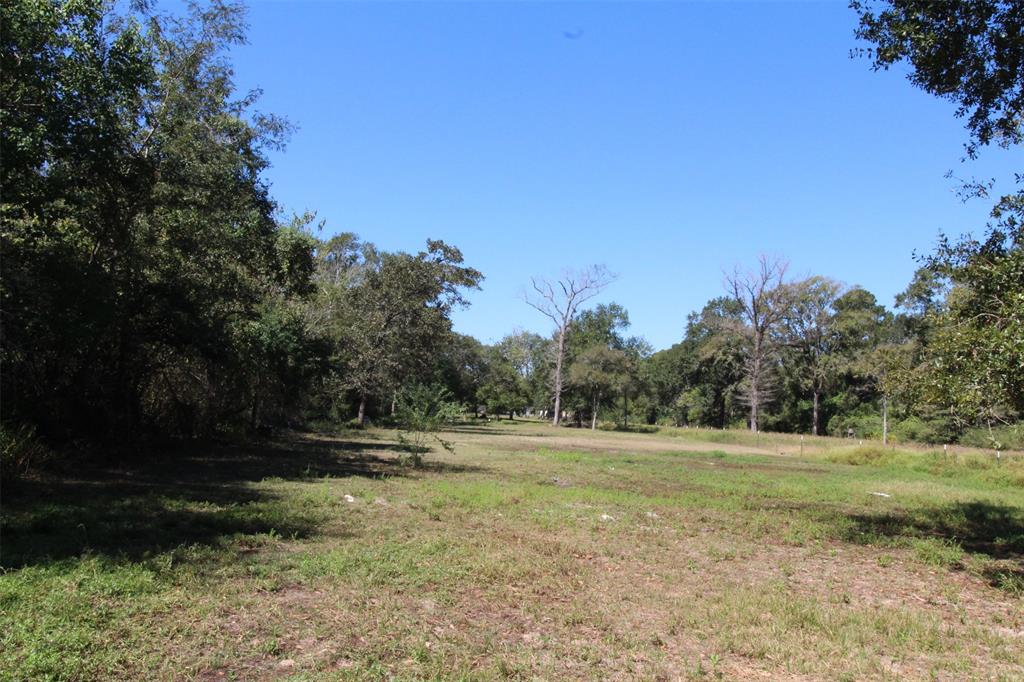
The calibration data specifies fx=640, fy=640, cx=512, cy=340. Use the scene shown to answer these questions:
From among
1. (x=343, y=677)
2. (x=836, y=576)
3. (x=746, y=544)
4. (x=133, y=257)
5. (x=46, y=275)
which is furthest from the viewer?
(x=133, y=257)

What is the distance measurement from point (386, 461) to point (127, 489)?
8.63 meters

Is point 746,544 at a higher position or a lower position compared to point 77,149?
lower

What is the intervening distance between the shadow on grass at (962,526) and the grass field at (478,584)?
0.09 metres

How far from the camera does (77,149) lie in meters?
10.7

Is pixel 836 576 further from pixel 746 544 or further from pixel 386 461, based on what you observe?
pixel 386 461

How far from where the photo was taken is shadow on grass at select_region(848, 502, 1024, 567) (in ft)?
33.4

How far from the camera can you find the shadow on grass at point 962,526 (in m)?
10.2

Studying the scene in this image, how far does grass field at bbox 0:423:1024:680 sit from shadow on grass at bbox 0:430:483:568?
0.06m

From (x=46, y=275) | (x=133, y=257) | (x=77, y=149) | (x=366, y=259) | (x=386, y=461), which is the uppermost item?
(x=366, y=259)

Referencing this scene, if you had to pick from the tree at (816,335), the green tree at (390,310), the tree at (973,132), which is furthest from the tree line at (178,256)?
the tree at (816,335)

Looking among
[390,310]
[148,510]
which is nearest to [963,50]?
[148,510]

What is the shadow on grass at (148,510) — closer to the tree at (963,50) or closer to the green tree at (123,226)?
the green tree at (123,226)

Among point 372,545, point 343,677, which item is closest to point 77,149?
point 372,545

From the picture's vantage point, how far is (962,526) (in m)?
12.0
